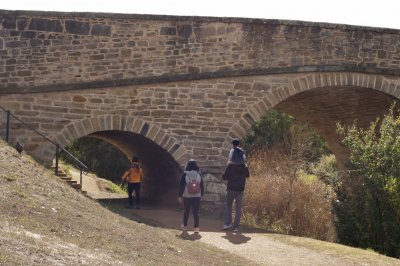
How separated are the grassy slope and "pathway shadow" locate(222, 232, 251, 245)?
36.4 inches

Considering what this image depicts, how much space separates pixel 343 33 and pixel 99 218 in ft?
28.8

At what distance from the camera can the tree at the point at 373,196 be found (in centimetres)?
1243

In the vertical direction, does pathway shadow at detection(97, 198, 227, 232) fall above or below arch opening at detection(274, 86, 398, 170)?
below

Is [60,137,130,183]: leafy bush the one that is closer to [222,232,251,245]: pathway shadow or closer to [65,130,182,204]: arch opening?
[65,130,182,204]: arch opening

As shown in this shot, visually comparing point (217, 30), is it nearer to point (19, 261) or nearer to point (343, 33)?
point (343, 33)

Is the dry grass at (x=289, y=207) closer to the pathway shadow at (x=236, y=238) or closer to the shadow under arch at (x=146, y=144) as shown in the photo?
the shadow under arch at (x=146, y=144)

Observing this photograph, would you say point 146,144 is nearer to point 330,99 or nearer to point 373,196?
point 330,99

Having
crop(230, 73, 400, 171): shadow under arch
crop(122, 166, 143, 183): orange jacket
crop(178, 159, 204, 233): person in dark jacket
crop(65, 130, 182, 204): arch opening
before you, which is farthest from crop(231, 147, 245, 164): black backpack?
crop(122, 166, 143, 183): orange jacket

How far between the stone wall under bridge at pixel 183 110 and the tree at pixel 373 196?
105 inches

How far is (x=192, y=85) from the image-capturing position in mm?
14617

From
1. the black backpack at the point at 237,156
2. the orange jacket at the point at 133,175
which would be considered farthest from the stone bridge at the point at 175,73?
the black backpack at the point at 237,156

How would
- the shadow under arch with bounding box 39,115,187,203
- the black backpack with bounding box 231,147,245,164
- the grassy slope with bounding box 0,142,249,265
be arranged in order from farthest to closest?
the shadow under arch with bounding box 39,115,187,203 < the black backpack with bounding box 231,147,245,164 < the grassy slope with bounding box 0,142,249,265

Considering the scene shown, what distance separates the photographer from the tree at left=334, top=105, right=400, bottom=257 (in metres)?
12.4

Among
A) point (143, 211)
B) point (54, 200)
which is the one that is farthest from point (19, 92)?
point (54, 200)
